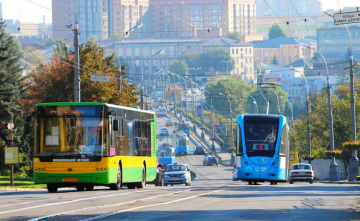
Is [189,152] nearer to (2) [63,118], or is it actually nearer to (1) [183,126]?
(1) [183,126]

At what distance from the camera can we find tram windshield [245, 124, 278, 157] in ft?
93.1

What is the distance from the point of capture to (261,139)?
28500mm

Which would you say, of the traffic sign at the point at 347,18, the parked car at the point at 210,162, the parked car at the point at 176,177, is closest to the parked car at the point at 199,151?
the parked car at the point at 210,162

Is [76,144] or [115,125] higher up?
[115,125]

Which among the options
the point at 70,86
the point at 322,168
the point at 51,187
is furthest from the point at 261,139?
the point at 322,168

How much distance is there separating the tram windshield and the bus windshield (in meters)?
8.10

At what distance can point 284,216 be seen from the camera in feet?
47.3

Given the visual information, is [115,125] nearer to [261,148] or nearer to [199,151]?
[261,148]

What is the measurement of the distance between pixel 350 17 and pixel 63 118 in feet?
29.7

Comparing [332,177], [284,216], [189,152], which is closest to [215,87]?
[189,152]

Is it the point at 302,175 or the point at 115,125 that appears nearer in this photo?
the point at 115,125

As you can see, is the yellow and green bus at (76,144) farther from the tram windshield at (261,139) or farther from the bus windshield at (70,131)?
the tram windshield at (261,139)

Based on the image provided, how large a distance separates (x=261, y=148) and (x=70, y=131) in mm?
9063

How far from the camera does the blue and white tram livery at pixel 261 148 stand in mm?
28297
